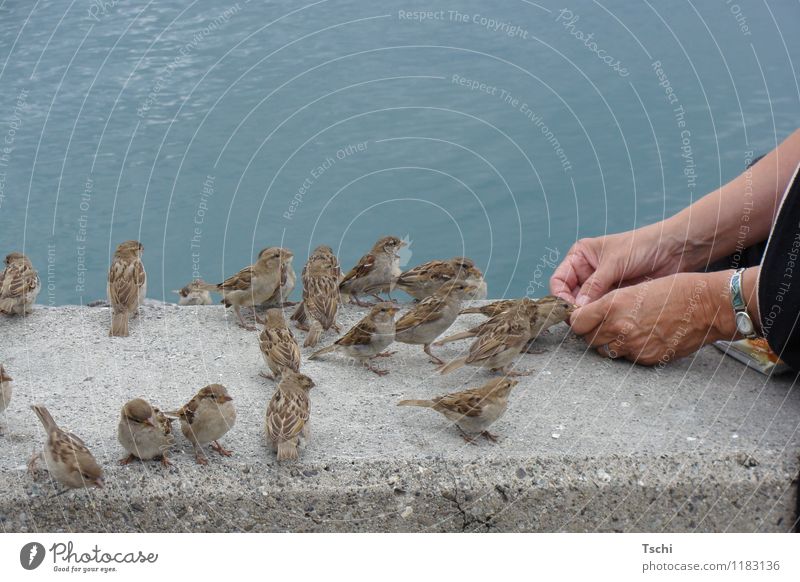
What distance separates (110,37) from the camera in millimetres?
15492

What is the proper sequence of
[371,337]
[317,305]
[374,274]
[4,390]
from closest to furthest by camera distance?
[4,390], [371,337], [317,305], [374,274]

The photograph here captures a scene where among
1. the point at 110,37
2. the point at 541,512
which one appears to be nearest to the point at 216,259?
the point at 110,37

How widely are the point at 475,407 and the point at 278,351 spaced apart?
1.28 m

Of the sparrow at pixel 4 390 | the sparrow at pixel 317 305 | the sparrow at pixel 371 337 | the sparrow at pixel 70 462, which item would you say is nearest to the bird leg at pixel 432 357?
the sparrow at pixel 371 337

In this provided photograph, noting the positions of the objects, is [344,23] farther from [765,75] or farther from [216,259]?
[765,75]

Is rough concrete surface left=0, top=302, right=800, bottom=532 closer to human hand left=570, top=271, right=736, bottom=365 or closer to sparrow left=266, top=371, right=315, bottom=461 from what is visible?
sparrow left=266, top=371, right=315, bottom=461

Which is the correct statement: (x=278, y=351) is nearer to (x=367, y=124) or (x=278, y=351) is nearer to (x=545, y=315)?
(x=545, y=315)

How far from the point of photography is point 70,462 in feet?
13.1

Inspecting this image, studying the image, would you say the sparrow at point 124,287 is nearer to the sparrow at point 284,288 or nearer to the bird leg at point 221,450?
the sparrow at point 284,288

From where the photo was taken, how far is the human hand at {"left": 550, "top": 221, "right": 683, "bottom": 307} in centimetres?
546

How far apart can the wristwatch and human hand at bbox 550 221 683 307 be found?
2.91ft

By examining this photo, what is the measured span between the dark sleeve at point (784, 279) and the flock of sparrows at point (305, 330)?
126 centimetres
